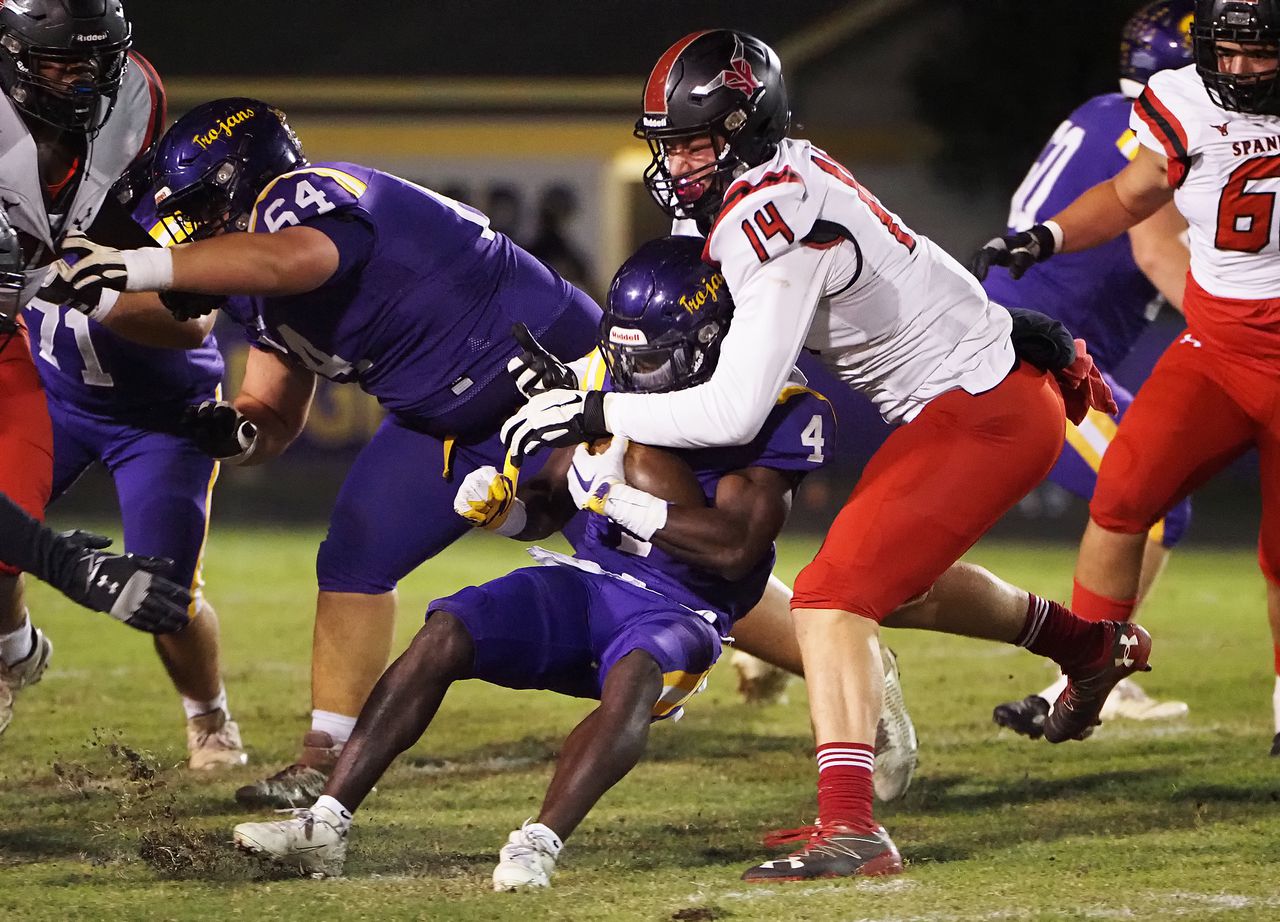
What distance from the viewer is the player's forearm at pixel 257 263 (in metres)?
3.70

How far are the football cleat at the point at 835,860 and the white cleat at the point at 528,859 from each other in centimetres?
38

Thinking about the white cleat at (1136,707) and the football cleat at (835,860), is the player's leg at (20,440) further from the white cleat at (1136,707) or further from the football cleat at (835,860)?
the white cleat at (1136,707)

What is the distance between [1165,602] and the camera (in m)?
7.68

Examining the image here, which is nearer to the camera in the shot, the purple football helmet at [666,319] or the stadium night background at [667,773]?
the stadium night background at [667,773]

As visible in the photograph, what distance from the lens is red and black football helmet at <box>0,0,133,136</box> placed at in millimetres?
3877

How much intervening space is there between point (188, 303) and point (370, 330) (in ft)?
1.39

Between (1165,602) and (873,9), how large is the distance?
1247cm

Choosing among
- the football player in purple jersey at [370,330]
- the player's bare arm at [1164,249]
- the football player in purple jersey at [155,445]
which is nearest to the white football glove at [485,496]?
the football player in purple jersey at [370,330]

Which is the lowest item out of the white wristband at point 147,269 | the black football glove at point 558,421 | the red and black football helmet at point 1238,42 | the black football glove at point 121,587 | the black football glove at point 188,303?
the black football glove at point 121,587

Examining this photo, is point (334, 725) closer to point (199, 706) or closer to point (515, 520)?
point (199, 706)

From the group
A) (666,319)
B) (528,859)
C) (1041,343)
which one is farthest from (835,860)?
(1041,343)

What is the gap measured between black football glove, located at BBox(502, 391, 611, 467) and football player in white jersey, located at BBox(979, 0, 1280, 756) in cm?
134

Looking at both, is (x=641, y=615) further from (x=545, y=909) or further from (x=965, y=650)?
(x=965, y=650)

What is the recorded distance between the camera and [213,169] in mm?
4098
